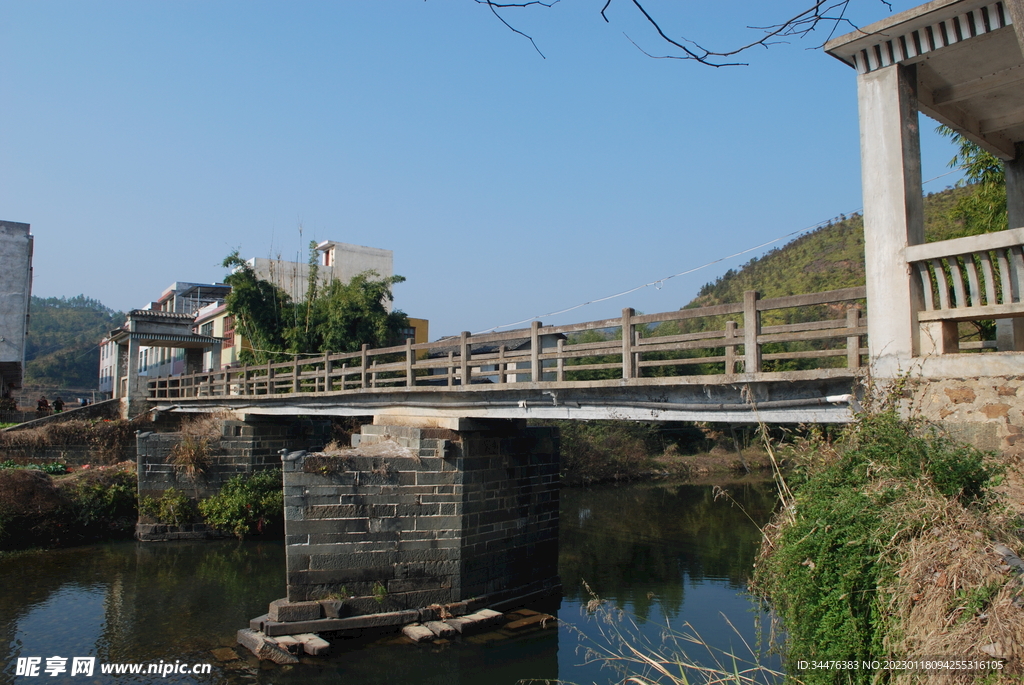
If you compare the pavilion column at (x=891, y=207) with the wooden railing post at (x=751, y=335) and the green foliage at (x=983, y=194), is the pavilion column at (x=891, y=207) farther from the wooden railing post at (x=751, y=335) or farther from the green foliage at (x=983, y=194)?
the green foliage at (x=983, y=194)

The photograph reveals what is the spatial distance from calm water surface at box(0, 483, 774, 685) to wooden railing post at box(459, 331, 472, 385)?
393 cm

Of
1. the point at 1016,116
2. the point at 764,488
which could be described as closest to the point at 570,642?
the point at 1016,116

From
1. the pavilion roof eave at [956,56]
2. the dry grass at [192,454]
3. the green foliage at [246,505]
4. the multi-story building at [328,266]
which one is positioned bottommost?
the green foliage at [246,505]

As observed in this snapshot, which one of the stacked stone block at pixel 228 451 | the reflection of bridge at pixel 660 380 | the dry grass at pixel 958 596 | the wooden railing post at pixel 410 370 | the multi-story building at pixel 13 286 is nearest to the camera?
the dry grass at pixel 958 596

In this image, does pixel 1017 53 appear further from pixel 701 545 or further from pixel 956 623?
pixel 701 545

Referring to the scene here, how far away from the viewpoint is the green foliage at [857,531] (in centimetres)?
424

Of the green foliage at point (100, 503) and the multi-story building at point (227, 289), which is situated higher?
the multi-story building at point (227, 289)

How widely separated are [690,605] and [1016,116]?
918 centimetres

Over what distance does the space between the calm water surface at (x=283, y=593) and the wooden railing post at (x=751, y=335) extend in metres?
1.70

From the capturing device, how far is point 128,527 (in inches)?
752

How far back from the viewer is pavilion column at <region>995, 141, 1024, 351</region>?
7.87 meters

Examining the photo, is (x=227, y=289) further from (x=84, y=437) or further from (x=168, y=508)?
(x=168, y=508)

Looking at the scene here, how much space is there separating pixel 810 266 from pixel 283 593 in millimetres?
42629

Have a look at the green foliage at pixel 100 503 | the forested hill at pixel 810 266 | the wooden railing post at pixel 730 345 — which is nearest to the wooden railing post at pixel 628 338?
the wooden railing post at pixel 730 345
